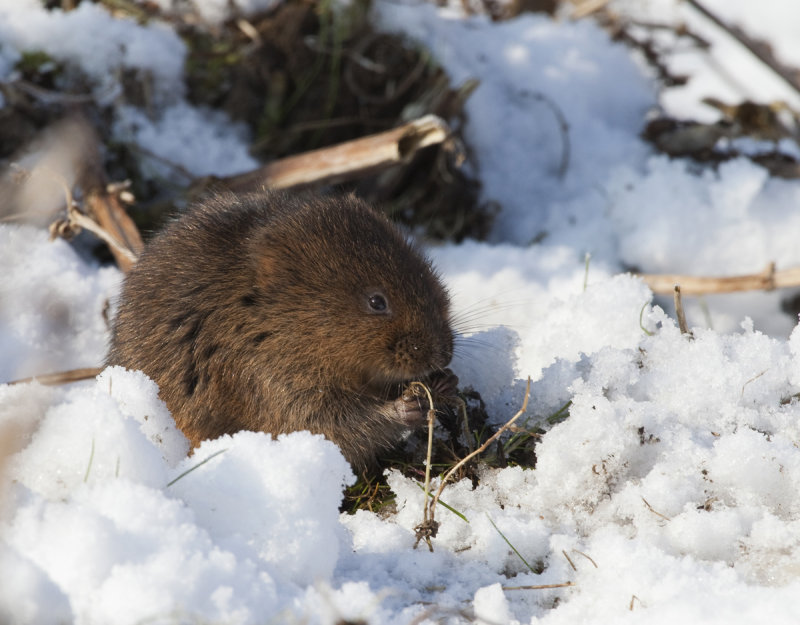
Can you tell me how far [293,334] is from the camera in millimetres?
3580

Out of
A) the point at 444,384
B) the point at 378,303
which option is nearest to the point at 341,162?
the point at 378,303

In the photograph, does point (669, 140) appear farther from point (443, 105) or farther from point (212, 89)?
point (212, 89)

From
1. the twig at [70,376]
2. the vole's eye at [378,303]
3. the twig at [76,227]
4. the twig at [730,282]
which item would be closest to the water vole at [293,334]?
the vole's eye at [378,303]

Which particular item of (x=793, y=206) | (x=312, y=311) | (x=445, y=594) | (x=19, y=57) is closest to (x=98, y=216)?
(x=19, y=57)

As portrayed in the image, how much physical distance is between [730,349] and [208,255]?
2.32 meters

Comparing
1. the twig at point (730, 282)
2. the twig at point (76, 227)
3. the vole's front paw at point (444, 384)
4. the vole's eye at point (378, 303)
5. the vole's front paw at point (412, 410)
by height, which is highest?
the vole's eye at point (378, 303)

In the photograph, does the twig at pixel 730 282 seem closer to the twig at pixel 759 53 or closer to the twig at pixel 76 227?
the twig at pixel 759 53

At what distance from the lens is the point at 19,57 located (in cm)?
588

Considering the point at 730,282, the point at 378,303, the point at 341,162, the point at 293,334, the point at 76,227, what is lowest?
the point at 730,282

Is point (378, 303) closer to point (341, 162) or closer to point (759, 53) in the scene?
point (341, 162)

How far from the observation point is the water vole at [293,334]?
3.54 meters

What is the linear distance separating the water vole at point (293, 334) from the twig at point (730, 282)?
2.09m

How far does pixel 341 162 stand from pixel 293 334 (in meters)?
2.27

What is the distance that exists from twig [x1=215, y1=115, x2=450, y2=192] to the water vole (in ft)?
6.08
